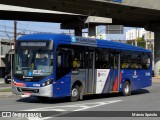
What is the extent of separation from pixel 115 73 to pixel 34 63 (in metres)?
6.41

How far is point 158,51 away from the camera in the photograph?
58594mm

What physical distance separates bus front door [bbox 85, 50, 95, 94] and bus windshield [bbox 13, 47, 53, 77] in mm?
2930

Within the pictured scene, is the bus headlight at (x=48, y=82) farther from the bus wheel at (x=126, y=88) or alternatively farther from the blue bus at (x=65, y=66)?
the bus wheel at (x=126, y=88)

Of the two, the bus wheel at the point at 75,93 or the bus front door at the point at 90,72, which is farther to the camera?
the bus front door at the point at 90,72

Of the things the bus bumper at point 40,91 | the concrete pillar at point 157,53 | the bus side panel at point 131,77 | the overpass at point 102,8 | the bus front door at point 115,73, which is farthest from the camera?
the concrete pillar at point 157,53

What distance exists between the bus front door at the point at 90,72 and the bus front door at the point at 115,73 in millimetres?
2092

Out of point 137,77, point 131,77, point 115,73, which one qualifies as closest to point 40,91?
point 115,73

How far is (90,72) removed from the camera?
20438 millimetres

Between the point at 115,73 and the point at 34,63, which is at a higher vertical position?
the point at 34,63

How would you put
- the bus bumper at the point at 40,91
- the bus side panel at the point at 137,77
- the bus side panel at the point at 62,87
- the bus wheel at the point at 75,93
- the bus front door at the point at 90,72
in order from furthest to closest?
the bus side panel at the point at 137,77, the bus front door at the point at 90,72, the bus wheel at the point at 75,93, the bus side panel at the point at 62,87, the bus bumper at the point at 40,91

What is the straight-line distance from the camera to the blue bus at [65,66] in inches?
701

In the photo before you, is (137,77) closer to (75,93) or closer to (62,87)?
(75,93)

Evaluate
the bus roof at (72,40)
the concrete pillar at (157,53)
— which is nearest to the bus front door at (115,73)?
the bus roof at (72,40)

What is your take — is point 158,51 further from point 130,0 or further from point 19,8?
point 19,8
